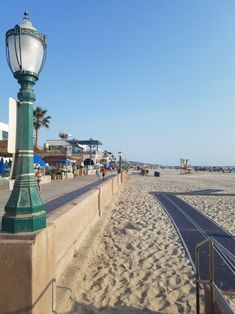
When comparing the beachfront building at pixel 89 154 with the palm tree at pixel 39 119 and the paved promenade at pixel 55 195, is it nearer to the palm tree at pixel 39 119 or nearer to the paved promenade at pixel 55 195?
the palm tree at pixel 39 119

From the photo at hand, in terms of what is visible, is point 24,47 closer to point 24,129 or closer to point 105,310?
point 24,129

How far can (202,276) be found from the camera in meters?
7.07

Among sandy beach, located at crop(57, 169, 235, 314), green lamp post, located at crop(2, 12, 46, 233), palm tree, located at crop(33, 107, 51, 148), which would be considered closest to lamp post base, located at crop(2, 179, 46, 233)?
green lamp post, located at crop(2, 12, 46, 233)

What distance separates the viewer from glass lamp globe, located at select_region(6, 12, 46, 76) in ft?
14.5

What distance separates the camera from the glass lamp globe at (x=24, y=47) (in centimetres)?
443

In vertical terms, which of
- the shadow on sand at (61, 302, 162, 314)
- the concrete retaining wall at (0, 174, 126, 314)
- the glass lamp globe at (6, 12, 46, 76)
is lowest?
the shadow on sand at (61, 302, 162, 314)

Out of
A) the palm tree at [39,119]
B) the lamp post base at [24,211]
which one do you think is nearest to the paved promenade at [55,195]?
the lamp post base at [24,211]

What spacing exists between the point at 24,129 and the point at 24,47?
3.50ft

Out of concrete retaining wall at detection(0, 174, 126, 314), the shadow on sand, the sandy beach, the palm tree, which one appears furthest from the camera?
the palm tree

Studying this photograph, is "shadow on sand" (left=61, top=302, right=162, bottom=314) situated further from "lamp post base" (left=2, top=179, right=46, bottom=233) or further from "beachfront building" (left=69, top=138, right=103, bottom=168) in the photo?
"beachfront building" (left=69, top=138, right=103, bottom=168)

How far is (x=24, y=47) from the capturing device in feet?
14.6

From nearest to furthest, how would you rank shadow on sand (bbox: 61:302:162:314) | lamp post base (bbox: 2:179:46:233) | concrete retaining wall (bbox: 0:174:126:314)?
concrete retaining wall (bbox: 0:174:126:314), lamp post base (bbox: 2:179:46:233), shadow on sand (bbox: 61:302:162:314)

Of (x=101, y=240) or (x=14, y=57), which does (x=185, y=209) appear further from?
(x=14, y=57)

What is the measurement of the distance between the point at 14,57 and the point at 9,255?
2.51m
